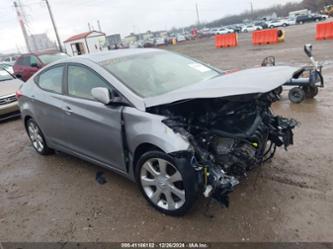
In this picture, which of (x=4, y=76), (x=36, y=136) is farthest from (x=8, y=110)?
(x=36, y=136)

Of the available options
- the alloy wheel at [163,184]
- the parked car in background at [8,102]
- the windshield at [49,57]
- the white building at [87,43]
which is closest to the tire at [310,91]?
the alloy wheel at [163,184]

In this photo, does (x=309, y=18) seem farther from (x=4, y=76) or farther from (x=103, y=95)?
(x=103, y=95)

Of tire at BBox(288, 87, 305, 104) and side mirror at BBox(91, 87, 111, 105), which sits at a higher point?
side mirror at BBox(91, 87, 111, 105)

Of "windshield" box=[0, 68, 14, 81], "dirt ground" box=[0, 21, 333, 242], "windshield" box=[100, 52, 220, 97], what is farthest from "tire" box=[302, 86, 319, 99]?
"windshield" box=[0, 68, 14, 81]

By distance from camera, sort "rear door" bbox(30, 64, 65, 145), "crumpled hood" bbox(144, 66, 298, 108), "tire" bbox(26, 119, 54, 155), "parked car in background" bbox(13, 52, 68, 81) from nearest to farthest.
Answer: "crumpled hood" bbox(144, 66, 298, 108), "rear door" bbox(30, 64, 65, 145), "tire" bbox(26, 119, 54, 155), "parked car in background" bbox(13, 52, 68, 81)

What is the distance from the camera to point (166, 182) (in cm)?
294

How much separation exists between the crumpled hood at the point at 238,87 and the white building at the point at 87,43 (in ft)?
110

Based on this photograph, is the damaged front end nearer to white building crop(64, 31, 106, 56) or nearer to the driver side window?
the driver side window

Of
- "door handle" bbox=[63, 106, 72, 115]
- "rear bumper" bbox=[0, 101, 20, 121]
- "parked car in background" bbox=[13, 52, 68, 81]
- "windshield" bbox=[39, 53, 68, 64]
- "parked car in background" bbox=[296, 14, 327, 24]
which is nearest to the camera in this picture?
"door handle" bbox=[63, 106, 72, 115]

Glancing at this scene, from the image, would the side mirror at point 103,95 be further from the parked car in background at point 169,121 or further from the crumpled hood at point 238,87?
the crumpled hood at point 238,87

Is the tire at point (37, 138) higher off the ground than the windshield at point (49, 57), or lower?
lower

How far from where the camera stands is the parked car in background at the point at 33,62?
462 inches

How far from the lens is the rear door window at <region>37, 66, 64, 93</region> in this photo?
13.4 ft

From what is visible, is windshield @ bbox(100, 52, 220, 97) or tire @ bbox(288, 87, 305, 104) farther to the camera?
tire @ bbox(288, 87, 305, 104)
